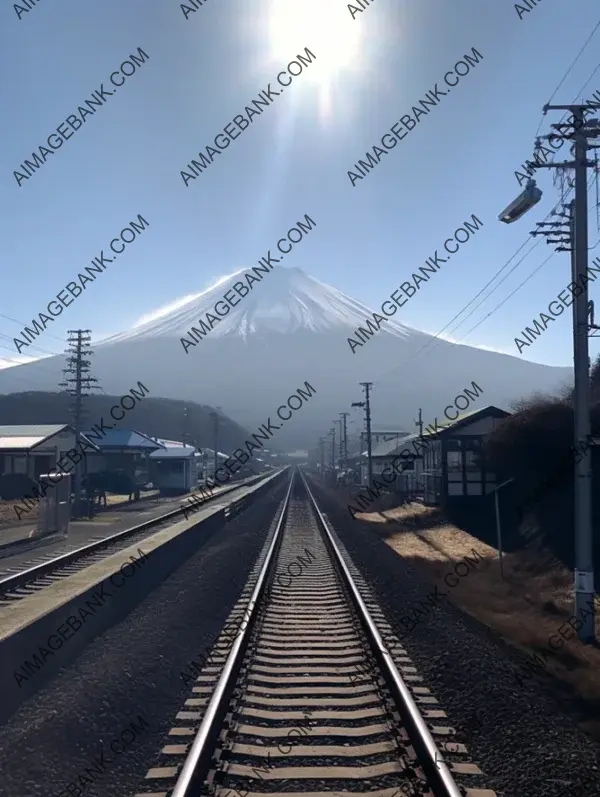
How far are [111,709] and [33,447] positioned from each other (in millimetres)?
30459

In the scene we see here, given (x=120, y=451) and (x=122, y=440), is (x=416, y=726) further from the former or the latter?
(x=122, y=440)

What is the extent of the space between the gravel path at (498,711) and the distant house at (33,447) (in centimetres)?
2806

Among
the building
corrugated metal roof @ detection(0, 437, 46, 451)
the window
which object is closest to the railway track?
the window

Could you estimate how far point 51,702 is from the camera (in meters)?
6.94

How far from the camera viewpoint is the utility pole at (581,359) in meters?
11.0

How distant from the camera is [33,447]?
35094 mm

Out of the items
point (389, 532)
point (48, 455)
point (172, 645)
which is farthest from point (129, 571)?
point (48, 455)

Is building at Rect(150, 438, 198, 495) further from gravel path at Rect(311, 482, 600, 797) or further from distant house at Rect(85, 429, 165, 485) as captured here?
gravel path at Rect(311, 482, 600, 797)

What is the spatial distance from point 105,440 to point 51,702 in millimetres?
49816

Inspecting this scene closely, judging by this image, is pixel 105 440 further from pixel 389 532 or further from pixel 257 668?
pixel 257 668

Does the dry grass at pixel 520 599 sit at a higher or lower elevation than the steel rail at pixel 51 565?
lower

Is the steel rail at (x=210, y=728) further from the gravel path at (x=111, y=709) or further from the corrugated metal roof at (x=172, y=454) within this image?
the corrugated metal roof at (x=172, y=454)

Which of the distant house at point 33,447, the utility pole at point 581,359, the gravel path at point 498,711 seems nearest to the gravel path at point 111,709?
the gravel path at point 498,711

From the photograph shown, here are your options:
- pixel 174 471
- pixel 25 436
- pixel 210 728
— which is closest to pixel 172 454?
pixel 174 471
